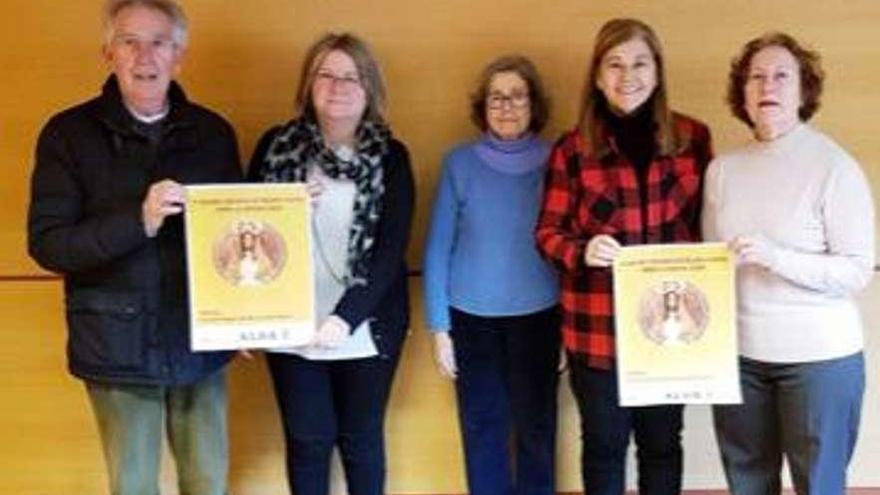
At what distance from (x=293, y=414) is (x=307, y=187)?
0.58 meters

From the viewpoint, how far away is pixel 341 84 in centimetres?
237

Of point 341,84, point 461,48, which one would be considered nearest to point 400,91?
point 461,48

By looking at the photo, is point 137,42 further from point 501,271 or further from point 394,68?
point 501,271

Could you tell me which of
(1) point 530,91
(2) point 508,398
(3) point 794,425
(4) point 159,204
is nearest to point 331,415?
(2) point 508,398

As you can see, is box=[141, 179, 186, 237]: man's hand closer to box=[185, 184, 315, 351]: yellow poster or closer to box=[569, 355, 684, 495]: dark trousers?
box=[185, 184, 315, 351]: yellow poster

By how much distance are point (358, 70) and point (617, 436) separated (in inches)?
42.3

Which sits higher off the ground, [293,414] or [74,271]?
[74,271]

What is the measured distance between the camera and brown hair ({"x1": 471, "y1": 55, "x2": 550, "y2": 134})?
2.61 m

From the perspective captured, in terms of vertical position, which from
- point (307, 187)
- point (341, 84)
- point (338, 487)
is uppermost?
point (341, 84)

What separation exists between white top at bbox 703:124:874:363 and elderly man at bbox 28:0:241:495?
3.95 ft

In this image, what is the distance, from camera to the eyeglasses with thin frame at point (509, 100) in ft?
8.42

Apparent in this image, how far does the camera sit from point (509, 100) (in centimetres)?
257

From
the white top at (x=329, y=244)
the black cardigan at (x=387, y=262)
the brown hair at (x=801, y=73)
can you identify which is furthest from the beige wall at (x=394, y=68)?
the brown hair at (x=801, y=73)

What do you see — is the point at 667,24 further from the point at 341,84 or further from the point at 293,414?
the point at 293,414
